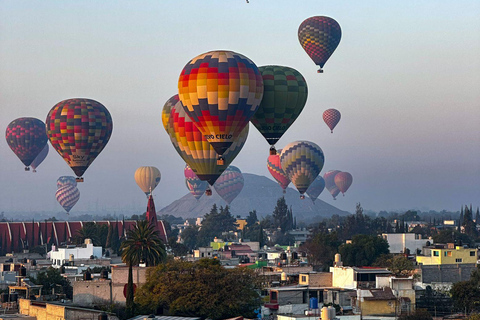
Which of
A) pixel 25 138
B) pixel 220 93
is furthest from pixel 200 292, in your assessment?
pixel 25 138

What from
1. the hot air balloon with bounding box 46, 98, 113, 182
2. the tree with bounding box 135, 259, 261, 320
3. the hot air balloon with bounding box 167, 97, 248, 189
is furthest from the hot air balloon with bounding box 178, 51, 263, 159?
the hot air balloon with bounding box 46, 98, 113, 182

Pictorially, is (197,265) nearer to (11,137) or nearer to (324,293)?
(324,293)

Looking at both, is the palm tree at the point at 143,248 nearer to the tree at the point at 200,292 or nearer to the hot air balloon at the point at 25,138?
the tree at the point at 200,292

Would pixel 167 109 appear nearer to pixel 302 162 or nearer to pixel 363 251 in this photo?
pixel 363 251

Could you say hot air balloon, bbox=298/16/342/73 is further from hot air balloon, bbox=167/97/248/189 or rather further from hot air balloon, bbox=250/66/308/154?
hot air balloon, bbox=167/97/248/189

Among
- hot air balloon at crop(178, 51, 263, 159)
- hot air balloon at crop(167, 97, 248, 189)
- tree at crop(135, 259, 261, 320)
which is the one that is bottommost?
tree at crop(135, 259, 261, 320)

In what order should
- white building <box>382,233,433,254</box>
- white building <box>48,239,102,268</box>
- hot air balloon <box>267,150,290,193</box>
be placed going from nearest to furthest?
white building <box>48,239,102,268</box>
white building <box>382,233,433,254</box>
hot air balloon <box>267,150,290,193</box>

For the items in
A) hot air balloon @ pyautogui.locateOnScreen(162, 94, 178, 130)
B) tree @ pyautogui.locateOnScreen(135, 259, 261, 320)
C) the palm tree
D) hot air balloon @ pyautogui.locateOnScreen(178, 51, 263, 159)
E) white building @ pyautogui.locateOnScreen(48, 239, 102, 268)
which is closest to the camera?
tree @ pyautogui.locateOnScreen(135, 259, 261, 320)
